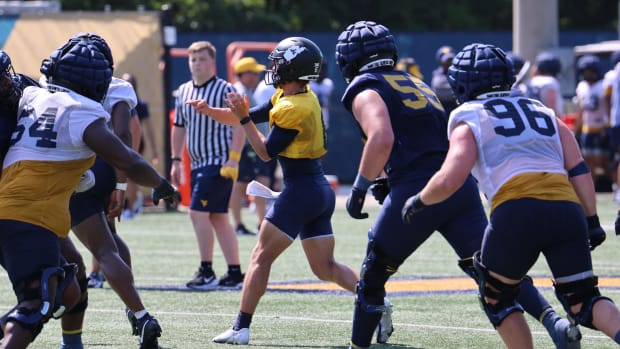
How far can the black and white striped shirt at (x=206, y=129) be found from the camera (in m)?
11.3

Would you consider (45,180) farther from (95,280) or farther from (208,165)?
(208,165)

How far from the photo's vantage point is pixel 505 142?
241 inches

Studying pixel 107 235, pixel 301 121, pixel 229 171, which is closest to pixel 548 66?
pixel 229 171

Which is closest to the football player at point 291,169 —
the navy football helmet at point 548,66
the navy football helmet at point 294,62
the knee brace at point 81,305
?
the navy football helmet at point 294,62

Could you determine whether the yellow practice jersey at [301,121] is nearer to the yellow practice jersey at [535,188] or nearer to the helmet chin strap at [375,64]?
the helmet chin strap at [375,64]

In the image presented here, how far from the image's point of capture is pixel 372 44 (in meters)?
7.21

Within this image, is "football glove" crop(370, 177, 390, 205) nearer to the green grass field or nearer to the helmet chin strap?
the helmet chin strap

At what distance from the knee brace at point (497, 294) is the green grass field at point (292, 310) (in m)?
1.51

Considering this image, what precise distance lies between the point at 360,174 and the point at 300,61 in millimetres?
1499

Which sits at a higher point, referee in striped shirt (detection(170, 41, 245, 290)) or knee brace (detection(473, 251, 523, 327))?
knee brace (detection(473, 251, 523, 327))

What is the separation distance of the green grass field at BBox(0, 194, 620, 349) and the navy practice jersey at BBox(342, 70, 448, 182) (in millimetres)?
1309

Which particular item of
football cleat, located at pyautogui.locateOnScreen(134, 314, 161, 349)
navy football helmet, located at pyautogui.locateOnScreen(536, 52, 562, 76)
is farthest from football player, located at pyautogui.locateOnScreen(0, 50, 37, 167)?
navy football helmet, located at pyautogui.locateOnScreen(536, 52, 562, 76)

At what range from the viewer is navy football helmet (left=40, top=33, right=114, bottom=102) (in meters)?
6.48

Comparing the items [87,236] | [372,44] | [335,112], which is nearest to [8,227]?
[87,236]
